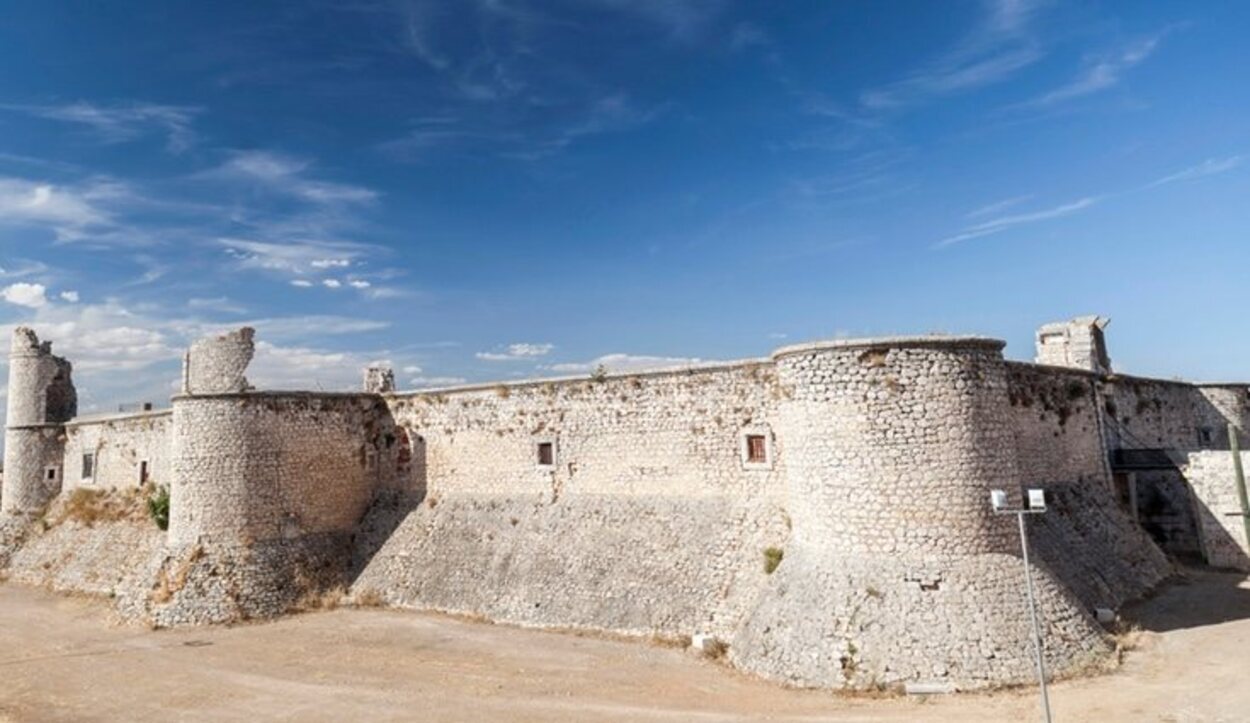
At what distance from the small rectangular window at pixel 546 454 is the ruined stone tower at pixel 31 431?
28231 millimetres

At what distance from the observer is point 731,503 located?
774 inches

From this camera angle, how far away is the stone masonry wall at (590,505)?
19016mm

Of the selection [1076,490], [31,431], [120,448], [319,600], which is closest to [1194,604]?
[1076,490]

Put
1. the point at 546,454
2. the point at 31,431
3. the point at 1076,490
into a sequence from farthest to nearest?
the point at 31,431 → the point at 546,454 → the point at 1076,490

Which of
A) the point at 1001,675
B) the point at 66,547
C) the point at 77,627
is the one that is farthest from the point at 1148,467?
the point at 66,547

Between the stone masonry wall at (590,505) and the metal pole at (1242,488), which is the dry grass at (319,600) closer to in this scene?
the stone masonry wall at (590,505)

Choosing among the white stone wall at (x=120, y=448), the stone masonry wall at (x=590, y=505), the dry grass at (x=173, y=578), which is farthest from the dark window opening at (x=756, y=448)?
the white stone wall at (x=120, y=448)

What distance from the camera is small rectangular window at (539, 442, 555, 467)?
2316 cm

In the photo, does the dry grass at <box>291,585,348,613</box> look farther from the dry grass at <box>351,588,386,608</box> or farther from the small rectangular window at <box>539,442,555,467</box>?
the small rectangular window at <box>539,442,555,467</box>

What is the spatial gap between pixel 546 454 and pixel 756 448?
284 inches

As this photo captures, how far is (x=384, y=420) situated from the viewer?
2728cm

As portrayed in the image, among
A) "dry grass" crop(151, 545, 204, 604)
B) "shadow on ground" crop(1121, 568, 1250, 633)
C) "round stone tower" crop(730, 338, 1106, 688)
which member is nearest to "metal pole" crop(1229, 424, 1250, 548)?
"shadow on ground" crop(1121, 568, 1250, 633)

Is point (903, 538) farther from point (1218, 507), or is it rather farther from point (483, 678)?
point (1218, 507)

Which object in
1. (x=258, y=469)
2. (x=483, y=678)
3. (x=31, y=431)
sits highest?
(x=31, y=431)
